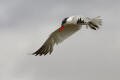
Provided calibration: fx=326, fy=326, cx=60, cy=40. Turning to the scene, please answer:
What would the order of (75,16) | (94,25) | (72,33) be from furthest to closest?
(72,33) < (94,25) < (75,16)

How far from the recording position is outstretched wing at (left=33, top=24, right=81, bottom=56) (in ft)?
44.9

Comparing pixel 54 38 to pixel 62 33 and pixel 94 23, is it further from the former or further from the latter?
pixel 94 23

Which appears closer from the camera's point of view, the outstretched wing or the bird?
the bird

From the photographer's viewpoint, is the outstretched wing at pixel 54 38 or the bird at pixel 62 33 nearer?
the bird at pixel 62 33

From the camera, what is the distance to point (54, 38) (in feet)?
45.7

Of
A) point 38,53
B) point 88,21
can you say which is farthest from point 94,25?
point 38,53

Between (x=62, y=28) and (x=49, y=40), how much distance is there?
37.2 inches

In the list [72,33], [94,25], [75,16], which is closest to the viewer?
[75,16]

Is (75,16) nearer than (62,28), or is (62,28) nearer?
(75,16)

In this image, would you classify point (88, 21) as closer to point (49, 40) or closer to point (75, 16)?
point (75, 16)

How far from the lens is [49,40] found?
13977 mm

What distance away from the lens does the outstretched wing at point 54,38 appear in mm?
13680

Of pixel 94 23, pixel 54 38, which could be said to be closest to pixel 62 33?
pixel 54 38

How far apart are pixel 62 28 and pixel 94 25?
55.0 inches
